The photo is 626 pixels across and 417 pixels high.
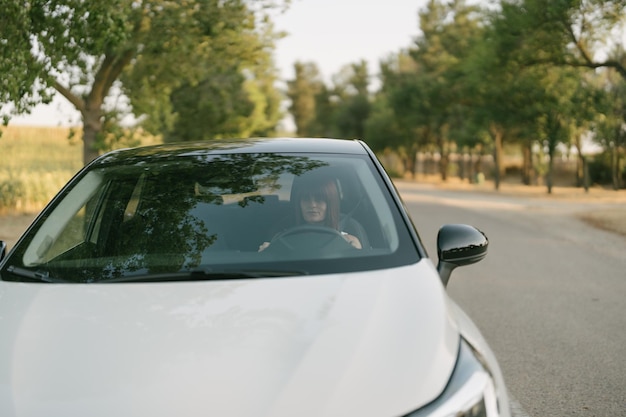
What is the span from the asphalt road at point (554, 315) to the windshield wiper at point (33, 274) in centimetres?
283

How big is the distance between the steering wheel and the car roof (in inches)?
22.2

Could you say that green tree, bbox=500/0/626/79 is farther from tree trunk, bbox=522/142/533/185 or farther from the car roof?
tree trunk, bbox=522/142/533/185

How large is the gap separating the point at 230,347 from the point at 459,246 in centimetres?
143

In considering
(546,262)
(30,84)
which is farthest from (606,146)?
(30,84)

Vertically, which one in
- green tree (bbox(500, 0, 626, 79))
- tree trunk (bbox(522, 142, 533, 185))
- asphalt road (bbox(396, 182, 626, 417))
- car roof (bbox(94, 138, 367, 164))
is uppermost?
green tree (bbox(500, 0, 626, 79))

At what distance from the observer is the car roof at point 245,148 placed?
4.20 m

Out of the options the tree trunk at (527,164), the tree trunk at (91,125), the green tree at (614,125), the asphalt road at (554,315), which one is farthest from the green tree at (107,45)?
the tree trunk at (527,164)

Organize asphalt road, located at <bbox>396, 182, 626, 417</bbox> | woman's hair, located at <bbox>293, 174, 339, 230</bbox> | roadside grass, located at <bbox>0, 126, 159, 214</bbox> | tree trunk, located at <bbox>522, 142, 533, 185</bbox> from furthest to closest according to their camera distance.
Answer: tree trunk, located at <bbox>522, 142, 533, 185</bbox>, roadside grass, located at <bbox>0, 126, 159, 214</bbox>, asphalt road, located at <bbox>396, 182, 626, 417</bbox>, woman's hair, located at <bbox>293, 174, 339, 230</bbox>

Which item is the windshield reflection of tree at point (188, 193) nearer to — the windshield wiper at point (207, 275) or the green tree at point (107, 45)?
the windshield wiper at point (207, 275)

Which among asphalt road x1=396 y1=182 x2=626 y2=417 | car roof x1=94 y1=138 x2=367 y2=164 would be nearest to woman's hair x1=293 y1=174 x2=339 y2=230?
car roof x1=94 y1=138 x2=367 y2=164

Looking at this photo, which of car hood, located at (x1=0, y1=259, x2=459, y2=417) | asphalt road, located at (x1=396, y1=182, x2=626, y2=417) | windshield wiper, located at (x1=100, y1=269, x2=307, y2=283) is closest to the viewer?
car hood, located at (x1=0, y1=259, x2=459, y2=417)

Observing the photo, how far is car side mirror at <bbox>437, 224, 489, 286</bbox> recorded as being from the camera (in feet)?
12.0

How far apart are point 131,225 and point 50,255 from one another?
0.40 metres

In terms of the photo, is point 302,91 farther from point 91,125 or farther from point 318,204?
point 318,204
